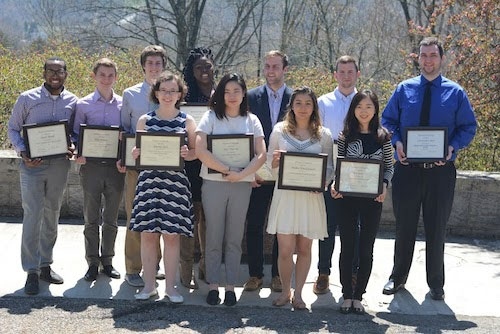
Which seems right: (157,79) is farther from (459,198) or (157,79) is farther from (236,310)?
(459,198)

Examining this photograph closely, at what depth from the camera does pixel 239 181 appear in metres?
6.26

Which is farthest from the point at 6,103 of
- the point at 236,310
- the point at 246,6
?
the point at 246,6

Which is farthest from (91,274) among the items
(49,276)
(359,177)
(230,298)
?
(359,177)

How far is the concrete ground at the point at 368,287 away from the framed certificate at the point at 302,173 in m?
1.11

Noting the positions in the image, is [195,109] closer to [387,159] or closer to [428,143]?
[387,159]

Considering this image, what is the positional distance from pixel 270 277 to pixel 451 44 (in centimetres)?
618

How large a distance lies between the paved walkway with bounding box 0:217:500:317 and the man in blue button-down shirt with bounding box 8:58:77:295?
0.95 ft

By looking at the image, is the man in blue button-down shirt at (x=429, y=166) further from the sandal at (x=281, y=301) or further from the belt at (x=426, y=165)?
the sandal at (x=281, y=301)

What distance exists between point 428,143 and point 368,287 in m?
1.54

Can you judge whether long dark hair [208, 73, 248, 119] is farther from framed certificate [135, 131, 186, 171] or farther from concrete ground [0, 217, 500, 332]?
concrete ground [0, 217, 500, 332]

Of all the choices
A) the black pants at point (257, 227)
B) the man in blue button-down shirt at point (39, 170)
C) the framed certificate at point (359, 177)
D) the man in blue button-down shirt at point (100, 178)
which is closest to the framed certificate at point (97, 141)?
the man in blue button-down shirt at point (100, 178)

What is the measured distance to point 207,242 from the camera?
644 centimetres

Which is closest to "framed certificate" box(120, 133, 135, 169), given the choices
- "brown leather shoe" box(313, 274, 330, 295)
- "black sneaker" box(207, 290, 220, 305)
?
"black sneaker" box(207, 290, 220, 305)

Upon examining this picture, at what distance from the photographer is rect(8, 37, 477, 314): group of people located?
6.21 metres
